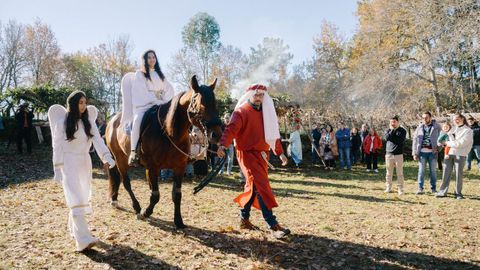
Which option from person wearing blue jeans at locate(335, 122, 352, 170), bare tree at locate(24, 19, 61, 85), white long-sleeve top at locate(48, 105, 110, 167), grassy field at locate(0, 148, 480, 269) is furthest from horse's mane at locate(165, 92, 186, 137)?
bare tree at locate(24, 19, 61, 85)

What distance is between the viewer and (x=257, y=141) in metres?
5.33

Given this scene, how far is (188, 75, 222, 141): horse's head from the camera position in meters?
4.91

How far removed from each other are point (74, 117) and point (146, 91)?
1710mm

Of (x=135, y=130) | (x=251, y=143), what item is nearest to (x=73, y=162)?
(x=135, y=130)

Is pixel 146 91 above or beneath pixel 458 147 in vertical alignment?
above

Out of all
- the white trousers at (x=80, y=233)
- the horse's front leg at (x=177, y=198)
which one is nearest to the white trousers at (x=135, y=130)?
the horse's front leg at (x=177, y=198)

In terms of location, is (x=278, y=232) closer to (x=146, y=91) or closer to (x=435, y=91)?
(x=146, y=91)

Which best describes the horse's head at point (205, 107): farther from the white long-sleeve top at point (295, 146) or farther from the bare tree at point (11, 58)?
the bare tree at point (11, 58)

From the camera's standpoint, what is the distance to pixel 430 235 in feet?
18.2

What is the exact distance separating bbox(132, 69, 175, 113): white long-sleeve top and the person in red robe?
71.4 inches

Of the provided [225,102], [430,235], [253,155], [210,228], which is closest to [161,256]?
[210,228]

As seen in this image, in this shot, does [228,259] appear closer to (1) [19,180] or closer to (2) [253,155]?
(2) [253,155]

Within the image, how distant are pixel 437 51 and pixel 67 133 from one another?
21.6m

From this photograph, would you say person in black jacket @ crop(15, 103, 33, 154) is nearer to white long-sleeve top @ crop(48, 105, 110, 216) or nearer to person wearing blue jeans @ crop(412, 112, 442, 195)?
white long-sleeve top @ crop(48, 105, 110, 216)
